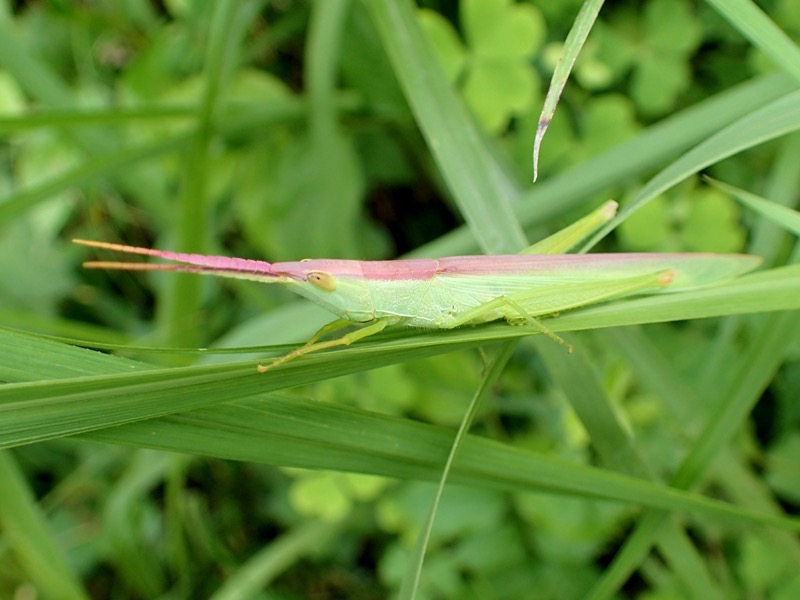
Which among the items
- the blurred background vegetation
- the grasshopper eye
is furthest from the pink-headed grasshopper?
the blurred background vegetation

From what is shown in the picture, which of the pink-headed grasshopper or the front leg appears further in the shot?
the pink-headed grasshopper

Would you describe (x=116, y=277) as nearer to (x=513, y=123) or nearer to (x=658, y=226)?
(x=513, y=123)

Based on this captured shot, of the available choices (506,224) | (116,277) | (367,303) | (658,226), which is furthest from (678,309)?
(116,277)

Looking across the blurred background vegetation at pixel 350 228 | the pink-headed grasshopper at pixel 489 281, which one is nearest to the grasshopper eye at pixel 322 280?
the pink-headed grasshopper at pixel 489 281

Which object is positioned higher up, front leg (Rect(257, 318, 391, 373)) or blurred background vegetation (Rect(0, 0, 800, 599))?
blurred background vegetation (Rect(0, 0, 800, 599))

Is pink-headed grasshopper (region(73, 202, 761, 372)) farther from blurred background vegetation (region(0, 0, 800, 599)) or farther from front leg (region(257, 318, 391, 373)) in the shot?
blurred background vegetation (region(0, 0, 800, 599))

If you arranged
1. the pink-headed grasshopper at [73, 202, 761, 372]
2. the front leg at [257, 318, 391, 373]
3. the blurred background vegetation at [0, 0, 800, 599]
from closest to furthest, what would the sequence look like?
1. the front leg at [257, 318, 391, 373]
2. the pink-headed grasshopper at [73, 202, 761, 372]
3. the blurred background vegetation at [0, 0, 800, 599]

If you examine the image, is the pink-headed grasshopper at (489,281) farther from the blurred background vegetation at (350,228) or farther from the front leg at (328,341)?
the blurred background vegetation at (350,228)

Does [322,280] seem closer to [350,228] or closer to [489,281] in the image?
[489,281]
